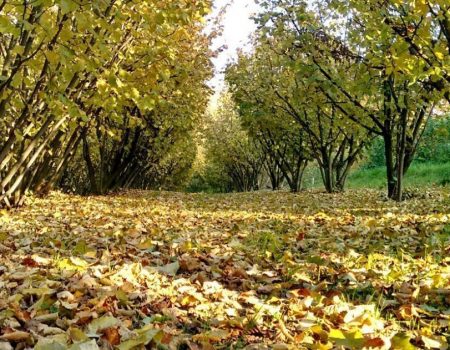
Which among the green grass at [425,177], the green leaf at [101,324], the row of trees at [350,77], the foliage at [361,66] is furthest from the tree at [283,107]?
the green leaf at [101,324]

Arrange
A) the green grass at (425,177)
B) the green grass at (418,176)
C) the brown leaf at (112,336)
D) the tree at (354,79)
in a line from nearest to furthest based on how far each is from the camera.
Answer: the brown leaf at (112,336), the tree at (354,79), the green grass at (425,177), the green grass at (418,176)

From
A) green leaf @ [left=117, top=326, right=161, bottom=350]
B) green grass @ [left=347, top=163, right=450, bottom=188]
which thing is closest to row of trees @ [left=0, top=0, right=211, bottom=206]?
green leaf @ [left=117, top=326, right=161, bottom=350]

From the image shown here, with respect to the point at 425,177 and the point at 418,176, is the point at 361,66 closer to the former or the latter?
the point at 425,177

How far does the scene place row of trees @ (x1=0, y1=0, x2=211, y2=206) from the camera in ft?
18.3

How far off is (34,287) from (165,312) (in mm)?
1047

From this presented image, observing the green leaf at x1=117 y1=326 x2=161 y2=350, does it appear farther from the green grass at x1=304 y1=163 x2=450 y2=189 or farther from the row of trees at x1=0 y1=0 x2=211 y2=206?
the green grass at x1=304 y1=163 x2=450 y2=189

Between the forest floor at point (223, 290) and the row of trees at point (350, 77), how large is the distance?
9.94ft

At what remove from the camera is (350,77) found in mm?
13398

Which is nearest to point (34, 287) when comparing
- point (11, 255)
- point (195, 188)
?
point (11, 255)

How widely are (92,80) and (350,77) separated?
286 inches

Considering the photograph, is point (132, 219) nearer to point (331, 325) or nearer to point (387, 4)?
point (331, 325)

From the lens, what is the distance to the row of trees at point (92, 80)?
5.57 metres

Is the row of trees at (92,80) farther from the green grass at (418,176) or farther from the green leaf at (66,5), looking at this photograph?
the green grass at (418,176)

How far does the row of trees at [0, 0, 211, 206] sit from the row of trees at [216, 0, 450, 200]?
2.60 m
